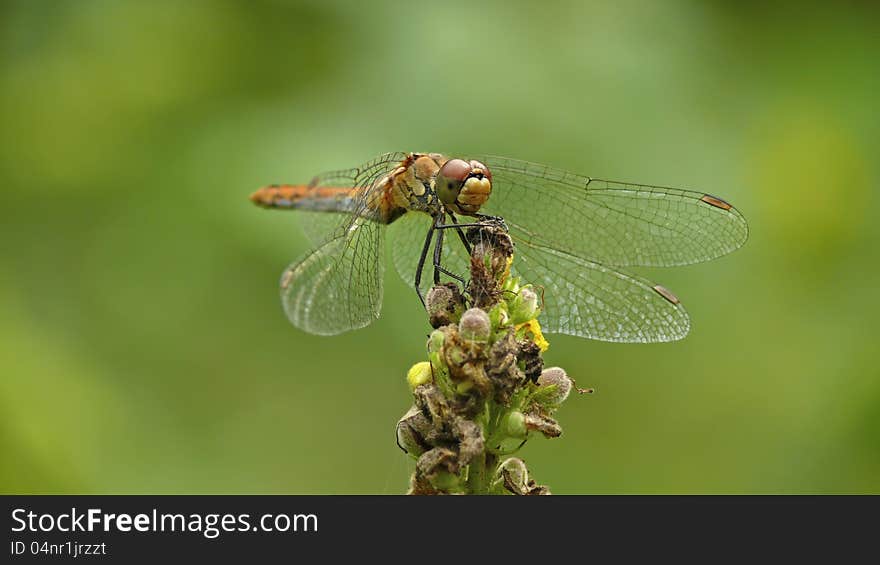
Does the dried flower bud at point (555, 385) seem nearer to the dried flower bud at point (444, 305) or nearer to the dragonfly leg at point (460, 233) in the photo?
the dried flower bud at point (444, 305)

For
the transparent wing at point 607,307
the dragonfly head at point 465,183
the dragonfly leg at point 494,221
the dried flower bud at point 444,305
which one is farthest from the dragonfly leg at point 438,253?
the dried flower bud at point 444,305

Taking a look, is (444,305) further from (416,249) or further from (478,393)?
(416,249)

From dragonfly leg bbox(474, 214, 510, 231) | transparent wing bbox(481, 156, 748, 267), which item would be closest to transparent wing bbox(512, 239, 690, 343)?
dragonfly leg bbox(474, 214, 510, 231)

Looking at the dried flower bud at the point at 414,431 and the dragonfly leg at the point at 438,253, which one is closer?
the dried flower bud at the point at 414,431

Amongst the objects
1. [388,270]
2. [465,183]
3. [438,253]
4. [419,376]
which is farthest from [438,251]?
[419,376]

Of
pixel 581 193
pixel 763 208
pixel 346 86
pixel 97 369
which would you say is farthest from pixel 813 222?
pixel 97 369
